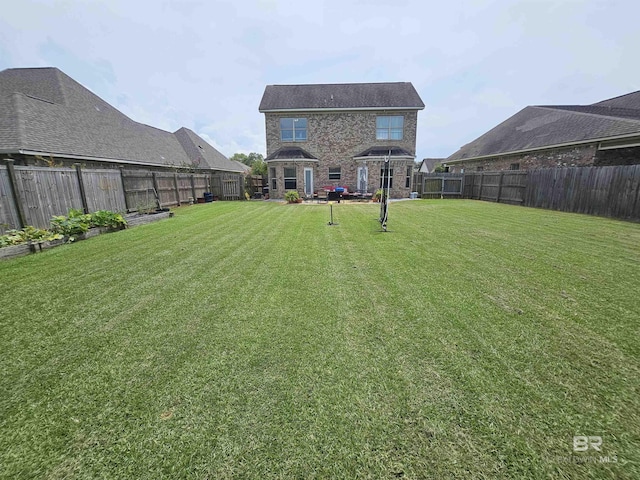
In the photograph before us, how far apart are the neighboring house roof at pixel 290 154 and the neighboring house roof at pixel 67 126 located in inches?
305

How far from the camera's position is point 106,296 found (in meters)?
3.94

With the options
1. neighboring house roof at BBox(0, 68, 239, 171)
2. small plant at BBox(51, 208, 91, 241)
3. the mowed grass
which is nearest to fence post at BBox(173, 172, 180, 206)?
neighboring house roof at BBox(0, 68, 239, 171)

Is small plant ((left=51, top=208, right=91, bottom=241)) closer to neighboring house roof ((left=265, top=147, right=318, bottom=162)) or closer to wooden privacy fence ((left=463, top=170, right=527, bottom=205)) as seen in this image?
neighboring house roof ((left=265, top=147, right=318, bottom=162))

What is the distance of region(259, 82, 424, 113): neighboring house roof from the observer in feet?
67.5

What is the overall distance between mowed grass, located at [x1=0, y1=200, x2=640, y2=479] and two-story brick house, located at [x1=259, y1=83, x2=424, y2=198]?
15.8 meters

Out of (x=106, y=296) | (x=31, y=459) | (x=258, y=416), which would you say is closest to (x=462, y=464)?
(x=258, y=416)

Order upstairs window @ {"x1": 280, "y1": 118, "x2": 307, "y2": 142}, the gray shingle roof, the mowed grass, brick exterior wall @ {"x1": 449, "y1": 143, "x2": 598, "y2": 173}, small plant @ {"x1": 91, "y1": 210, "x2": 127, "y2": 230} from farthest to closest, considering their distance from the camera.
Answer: upstairs window @ {"x1": 280, "y1": 118, "x2": 307, "y2": 142} < the gray shingle roof < brick exterior wall @ {"x1": 449, "y1": 143, "x2": 598, "y2": 173} < small plant @ {"x1": 91, "y1": 210, "x2": 127, "y2": 230} < the mowed grass

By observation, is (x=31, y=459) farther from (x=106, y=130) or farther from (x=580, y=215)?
(x=106, y=130)

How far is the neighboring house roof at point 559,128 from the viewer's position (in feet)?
44.5

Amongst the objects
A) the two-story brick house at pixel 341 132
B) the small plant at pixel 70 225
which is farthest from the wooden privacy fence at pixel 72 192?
the two-story brick house at pixel 341 132

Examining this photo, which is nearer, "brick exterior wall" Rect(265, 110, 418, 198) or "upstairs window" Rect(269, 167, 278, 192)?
"upstairs window" Rect(269, 167, 278, 192)

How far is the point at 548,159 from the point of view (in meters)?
16.6

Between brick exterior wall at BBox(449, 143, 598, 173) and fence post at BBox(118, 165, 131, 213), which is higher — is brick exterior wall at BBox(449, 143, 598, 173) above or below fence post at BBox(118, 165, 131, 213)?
above

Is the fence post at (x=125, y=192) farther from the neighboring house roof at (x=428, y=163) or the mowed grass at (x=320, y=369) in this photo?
the neighboring house roof at (x=428, y=163)
